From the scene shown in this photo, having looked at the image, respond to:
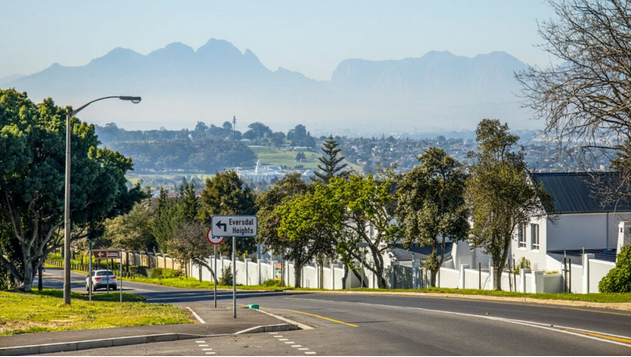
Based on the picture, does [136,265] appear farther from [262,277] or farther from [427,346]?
[427,346]

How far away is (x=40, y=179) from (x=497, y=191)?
70.0 ft

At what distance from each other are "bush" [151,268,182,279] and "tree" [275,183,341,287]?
28.5 m

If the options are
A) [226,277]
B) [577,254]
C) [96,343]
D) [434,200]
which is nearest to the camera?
[96,343]

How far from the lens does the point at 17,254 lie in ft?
148

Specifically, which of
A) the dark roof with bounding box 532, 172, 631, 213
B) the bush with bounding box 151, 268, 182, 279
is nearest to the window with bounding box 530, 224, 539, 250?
the dark roof with bounding box 532, 172, 631, 213

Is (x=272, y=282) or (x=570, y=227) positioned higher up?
(x=570, y=227)

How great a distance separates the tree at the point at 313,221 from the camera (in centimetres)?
5322

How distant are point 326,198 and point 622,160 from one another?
103 feet

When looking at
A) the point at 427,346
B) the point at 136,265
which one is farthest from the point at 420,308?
the point at 136,265

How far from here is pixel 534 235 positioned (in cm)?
5100

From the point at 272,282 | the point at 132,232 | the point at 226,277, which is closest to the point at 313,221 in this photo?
the point at 272,282

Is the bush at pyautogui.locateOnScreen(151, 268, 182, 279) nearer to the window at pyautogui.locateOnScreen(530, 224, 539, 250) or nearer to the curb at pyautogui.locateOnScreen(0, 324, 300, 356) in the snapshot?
the window at pyautogui.locateOnScreen(530, 224, 539, 250)

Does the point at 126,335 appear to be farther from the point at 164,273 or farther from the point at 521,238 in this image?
the point at 164,273

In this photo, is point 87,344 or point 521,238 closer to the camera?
point 87,344
